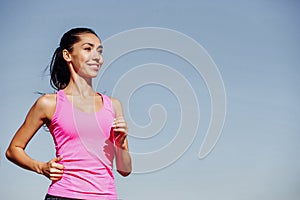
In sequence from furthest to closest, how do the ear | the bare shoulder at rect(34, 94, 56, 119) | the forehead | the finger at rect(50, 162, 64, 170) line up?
the ear < the forehead < the bare shoulder at rect(34, 94, 56, 119) < the finger at rect(50, 162, 64, 170)

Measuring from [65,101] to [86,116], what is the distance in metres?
0.23

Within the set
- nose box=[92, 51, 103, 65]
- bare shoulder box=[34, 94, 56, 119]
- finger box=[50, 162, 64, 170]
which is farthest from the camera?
nose box=[92, 51, 103, 65]

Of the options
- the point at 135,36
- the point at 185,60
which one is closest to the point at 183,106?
the point at 185,60

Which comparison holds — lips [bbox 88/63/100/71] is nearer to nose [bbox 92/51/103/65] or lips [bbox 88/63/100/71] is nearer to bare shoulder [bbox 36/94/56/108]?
nose [bbox 92/51/103/65]

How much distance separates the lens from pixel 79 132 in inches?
135

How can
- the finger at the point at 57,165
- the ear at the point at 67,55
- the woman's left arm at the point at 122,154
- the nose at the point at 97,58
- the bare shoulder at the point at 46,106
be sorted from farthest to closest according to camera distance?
the ear at the point at 67,55 → the nose at the point at 97,58 → the bare shoulder at the point at 46,106 → the woman's left arm at the point at 122,154 → the finger at the point at 57,165

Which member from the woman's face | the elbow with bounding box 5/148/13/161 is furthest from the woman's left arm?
the elbow with bounding box 5/148/13/161

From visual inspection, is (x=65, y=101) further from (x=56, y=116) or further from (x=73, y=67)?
(x=73, y=67)

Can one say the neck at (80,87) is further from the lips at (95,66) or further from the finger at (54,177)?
the finger at (54,177)

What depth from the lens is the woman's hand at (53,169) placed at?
3.28 metres

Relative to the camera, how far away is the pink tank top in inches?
131

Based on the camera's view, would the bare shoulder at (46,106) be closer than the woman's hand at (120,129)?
No

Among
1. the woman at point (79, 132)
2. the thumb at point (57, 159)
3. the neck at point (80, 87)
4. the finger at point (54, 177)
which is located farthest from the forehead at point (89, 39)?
the finger at point (54, 177)

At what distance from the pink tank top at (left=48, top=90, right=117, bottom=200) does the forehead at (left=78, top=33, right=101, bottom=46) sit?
586mm
